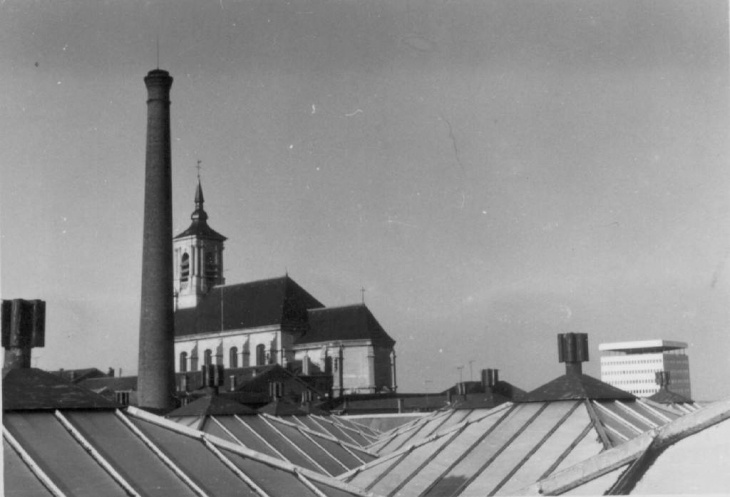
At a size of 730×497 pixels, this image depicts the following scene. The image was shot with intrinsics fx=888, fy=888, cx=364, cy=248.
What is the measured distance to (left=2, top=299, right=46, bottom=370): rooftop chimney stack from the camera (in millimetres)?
9102

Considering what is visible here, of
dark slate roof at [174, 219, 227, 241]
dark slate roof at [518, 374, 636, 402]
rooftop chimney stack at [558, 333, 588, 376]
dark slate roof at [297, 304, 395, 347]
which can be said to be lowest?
dark slate roof at [518, 374, 636, 402]

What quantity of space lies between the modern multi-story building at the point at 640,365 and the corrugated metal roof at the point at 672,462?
447 feet

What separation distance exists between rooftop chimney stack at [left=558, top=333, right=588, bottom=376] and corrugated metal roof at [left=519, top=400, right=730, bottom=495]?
6.81m

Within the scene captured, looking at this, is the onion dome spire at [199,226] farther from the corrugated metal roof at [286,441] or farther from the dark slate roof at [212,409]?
the corrugated metal roof at [286,441]

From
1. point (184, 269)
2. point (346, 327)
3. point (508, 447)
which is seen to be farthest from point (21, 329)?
point (184, 269)

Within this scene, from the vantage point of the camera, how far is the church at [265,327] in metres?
87.1

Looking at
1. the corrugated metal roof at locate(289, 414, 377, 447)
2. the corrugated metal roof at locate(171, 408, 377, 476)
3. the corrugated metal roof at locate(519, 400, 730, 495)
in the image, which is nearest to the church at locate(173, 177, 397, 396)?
the corrugated metal roof at locate(289, 414, 377, 447)

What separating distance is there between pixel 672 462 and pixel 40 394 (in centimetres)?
622

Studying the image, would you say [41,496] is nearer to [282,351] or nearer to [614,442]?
[614,442]

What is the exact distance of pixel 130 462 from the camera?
8891 mm

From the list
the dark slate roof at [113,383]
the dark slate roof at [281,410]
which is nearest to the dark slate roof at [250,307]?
the dark slate roof at [113,383]

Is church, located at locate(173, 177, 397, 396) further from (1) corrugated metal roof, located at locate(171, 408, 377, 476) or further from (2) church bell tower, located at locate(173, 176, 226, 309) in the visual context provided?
(1) corrugated metal roof, located at locate(171, 408, 377, 476)

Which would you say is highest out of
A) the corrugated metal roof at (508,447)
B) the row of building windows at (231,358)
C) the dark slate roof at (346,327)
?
the dark slate roof at (346,327)

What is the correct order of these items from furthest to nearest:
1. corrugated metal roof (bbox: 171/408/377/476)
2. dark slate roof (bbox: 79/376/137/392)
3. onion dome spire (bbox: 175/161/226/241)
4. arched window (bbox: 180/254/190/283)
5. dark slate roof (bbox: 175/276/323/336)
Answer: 1. arched window (bbox: 180/254/190/283)
2. onion dome spire (bbox: 175/161/226/241)
3. dark slate roof (bbox: 175/276/323/336)
4. dark slate roof (bbox: 79/376/137/392)
5. corrugated metal roof (bbox: 171/408/377/476)
